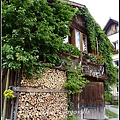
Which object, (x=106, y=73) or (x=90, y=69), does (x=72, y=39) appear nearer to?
(x=90, y=69)

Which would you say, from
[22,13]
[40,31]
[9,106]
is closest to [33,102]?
[9,106]

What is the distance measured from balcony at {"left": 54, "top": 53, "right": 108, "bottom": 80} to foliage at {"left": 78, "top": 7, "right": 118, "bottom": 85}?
0.58 m

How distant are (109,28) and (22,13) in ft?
52.8

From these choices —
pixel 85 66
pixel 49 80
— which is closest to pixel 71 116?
pixel 49 80

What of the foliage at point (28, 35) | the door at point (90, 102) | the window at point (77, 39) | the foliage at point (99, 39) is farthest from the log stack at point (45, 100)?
the foliage at point (99, 39)

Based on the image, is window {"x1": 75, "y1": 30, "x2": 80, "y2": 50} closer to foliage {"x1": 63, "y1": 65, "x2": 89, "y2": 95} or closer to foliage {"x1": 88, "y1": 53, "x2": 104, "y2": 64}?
foliage {"x1": 88, "y1": 53, "x2": 104, "y2": 64}

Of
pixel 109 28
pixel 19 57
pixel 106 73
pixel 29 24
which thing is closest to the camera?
pixel 19 57

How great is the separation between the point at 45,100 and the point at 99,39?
545cm

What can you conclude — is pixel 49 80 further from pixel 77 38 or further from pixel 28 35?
pixel 77 38

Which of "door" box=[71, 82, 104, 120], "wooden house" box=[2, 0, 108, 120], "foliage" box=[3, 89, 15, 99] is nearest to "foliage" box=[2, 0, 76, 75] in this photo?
"wooden house" box=[2, 0, 108, 120]

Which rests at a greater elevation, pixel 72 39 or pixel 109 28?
pixel 109 28

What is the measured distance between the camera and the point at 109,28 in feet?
62.1

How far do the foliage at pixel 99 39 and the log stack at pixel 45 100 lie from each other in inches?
138

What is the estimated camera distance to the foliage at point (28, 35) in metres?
4.48
